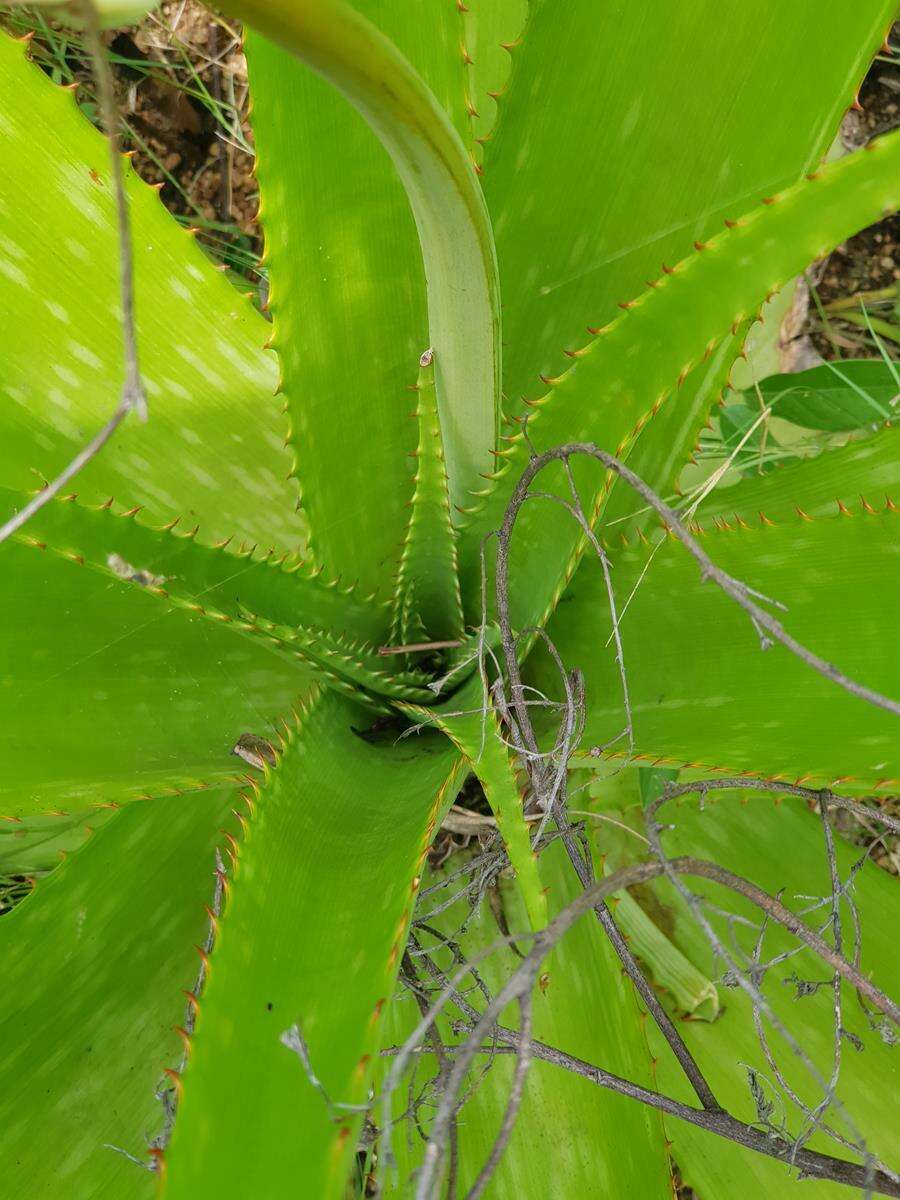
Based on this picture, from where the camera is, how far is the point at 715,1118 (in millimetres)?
816

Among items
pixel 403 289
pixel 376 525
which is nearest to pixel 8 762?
pixel 376 525

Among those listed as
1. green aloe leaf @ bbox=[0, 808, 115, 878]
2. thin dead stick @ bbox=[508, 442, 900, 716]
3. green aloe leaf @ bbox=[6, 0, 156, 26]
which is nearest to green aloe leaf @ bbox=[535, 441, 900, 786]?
thin dead stick @ bbox=[508, 442, 900, 716]

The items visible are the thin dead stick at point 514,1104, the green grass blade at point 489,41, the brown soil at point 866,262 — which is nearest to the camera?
the thin dead stick at point 514,1104

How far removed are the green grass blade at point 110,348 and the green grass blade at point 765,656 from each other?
387 mm

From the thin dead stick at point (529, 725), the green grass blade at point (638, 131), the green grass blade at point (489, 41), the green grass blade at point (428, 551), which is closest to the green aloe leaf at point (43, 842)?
the green grass blade at point (428, 551)

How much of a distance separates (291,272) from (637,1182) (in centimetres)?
86

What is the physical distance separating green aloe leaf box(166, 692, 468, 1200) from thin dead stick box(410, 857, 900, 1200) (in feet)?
0.18

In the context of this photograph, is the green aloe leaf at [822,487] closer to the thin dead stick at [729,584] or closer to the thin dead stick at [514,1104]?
the thin dead stick at [729,584]

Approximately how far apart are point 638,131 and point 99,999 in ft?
2.96

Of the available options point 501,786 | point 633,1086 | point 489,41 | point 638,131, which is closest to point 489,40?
point 489,41

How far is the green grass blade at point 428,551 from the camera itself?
75 cm

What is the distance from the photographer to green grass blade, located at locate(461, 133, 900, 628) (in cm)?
51

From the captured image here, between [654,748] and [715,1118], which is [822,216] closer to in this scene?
[654,748]

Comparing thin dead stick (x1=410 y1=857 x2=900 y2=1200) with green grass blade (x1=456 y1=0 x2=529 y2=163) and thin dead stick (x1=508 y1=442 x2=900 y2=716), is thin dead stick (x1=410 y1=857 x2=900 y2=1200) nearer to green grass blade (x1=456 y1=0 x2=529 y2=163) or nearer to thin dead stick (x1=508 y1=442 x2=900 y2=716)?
thin dead stick (x1=508 y1=442 x2=900 y2=716)
